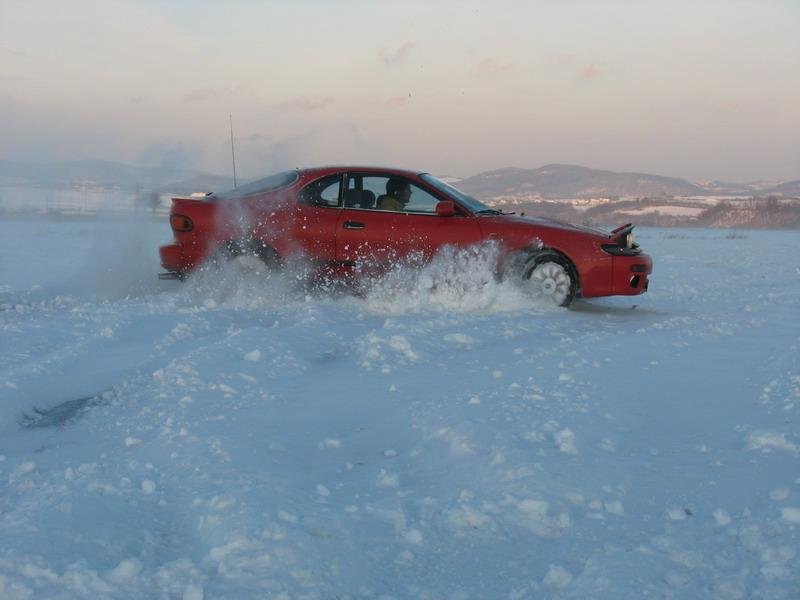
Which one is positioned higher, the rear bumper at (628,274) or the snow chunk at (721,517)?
the rear bumper at (628,274)

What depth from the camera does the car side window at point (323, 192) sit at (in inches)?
293

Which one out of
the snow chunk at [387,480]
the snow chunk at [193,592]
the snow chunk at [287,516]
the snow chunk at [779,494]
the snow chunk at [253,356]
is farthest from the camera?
the snow chunk at [253,356]

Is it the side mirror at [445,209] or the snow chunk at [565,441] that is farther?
the side mirror at [445,209]

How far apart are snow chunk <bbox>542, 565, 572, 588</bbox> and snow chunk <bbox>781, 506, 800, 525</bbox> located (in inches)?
33.1

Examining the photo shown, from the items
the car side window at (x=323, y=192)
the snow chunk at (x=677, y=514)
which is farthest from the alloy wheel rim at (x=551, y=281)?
the snow chunk at (x=677, y=514)

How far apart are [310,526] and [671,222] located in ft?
144

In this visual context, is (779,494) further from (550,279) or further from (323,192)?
(323,192)

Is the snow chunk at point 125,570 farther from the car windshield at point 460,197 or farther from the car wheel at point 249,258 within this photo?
the car windshield at point 460,197

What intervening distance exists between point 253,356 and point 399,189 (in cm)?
336

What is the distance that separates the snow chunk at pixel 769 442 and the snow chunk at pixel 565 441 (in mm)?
751

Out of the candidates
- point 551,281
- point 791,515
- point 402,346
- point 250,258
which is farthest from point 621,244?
point 791,515

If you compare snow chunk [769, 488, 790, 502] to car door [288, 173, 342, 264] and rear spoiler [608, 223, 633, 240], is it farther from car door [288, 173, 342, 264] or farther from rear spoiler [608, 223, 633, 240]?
car door [288, 173, 342, 264]

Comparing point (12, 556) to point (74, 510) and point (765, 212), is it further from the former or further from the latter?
point (765, 212)

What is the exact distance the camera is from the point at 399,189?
7.51 metres
